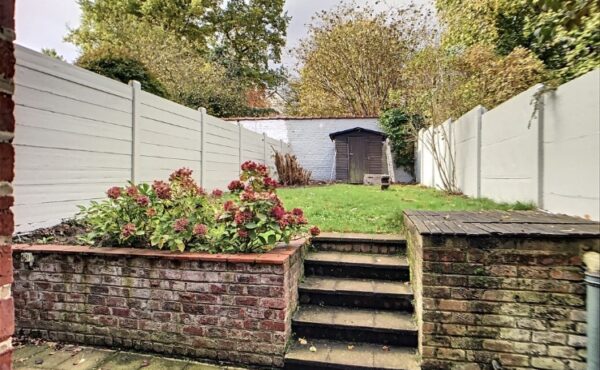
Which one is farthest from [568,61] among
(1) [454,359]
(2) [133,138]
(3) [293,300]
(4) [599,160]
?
(2) [133,138]

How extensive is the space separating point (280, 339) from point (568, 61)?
5.81 m

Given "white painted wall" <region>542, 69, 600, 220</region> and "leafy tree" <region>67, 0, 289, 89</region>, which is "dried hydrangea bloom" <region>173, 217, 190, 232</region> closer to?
"white painted wall" <region>542, 69, 600, 220</region>

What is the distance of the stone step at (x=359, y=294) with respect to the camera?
9.11 feet

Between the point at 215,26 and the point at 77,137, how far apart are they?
18.9m

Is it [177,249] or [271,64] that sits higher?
[271,64]

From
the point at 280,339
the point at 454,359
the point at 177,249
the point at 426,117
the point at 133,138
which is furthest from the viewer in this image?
the point at 426,117

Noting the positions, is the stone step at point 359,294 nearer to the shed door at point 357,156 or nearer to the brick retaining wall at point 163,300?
the brick retaining wall at point 163,300

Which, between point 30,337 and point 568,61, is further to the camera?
point 568,61

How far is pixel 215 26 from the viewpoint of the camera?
2009 centimetres

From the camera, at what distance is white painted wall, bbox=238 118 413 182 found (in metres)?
13.1

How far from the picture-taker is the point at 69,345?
8.98ft

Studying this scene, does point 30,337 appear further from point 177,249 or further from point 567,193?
point 567,193

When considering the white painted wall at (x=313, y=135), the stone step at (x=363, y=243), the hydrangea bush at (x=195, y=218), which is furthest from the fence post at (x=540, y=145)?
the white painted wall at (x=313, y=135)

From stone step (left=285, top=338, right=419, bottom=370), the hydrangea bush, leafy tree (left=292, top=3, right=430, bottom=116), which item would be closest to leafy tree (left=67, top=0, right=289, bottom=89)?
leafy tree (left=292, top=3, right=430, bottom=116)
